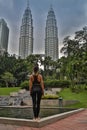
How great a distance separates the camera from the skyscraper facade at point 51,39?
8325 cm

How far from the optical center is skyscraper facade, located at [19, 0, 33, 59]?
82.9m

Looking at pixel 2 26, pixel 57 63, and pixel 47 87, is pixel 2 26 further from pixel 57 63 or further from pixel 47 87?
pixel 47 87

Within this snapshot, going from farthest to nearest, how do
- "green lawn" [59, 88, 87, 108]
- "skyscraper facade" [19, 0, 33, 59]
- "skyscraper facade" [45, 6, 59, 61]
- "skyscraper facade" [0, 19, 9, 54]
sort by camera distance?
"skyscraper facade" [0, 19, 9, 54]
"skyscraper facade" [45, 6, 59, 61]
"skyscraper facade" [19, 0, 33, 59]
"green lawn" [59, 88, 87, 108]

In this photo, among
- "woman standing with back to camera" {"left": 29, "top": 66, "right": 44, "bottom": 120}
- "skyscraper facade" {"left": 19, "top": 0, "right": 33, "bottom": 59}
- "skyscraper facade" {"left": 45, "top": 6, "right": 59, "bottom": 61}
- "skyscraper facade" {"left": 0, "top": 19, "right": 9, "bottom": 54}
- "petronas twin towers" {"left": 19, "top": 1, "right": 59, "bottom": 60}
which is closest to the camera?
"woman standing with back to camera" {"left": 29, "top": 66, "right": 44, "bottom": 120}

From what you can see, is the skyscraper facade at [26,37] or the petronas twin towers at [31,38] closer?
the skyscraper facade at [26,37]

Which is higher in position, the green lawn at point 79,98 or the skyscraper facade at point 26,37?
the skyscraper facade at point 26,37

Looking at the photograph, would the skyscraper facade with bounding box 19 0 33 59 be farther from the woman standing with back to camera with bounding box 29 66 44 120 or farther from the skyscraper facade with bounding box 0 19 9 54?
the woman standing with back to camera with bounding box 29 66 44 120

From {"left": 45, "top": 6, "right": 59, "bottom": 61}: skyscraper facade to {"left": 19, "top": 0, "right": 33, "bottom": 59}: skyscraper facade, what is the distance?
6634mm

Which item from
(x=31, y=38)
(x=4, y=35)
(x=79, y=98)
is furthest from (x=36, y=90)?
(x=4, y=35)

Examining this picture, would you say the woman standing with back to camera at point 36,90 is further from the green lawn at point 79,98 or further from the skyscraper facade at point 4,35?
the skyscraper facade at point 4,35

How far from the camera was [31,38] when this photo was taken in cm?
8675

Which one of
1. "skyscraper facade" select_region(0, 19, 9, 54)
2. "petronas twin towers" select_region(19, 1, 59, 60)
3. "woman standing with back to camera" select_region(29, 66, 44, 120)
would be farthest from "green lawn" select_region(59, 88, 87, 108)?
"skyscraper facade" select_region(0, 19, 9, 54)

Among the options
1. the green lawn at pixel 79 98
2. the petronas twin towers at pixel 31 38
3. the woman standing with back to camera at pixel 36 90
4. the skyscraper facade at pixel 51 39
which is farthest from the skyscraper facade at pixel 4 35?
the woman standing with back to camera at pixel 36 90

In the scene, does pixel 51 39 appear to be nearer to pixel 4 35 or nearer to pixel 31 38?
pixel 31 38
